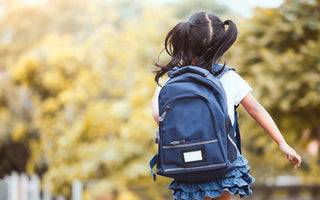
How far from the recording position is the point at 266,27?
16.3 feet

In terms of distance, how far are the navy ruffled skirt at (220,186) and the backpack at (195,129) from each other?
0.12ft

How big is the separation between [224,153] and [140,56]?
18.6 feet

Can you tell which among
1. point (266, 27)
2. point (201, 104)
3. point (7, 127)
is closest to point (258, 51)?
point (266, 27)

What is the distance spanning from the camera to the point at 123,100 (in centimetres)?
698

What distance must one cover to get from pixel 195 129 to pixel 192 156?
0.34ft

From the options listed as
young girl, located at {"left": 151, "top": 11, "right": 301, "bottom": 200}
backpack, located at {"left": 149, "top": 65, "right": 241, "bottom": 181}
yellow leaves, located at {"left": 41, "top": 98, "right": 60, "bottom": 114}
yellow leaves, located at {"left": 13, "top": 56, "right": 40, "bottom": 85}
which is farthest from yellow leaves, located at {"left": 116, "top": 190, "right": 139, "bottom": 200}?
backpack, located at {"left": 149, "top": 65, "right": 241, "bottom": 181}

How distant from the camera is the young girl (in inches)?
65.5

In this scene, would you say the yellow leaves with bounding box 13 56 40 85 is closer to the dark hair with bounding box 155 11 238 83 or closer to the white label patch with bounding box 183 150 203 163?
the dark hair with bounding box 155 11 238 83

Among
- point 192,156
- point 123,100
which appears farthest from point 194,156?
point 123,100

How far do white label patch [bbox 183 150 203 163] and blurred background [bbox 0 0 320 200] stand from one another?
11.1 ft

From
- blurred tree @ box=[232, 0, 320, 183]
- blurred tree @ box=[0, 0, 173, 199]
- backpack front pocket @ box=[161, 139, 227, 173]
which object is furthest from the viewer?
blurred tree @ box=[0, 0, 173, 199]

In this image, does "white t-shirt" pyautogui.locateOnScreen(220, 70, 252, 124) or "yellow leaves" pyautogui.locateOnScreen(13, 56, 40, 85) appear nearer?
"white t-shirt" pyautogui.locateOnScreen(220, 70, 252, 124)

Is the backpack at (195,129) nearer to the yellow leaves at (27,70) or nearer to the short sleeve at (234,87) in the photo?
the short sleeve at (234,87)

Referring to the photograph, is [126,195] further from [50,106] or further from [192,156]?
[192,156]
